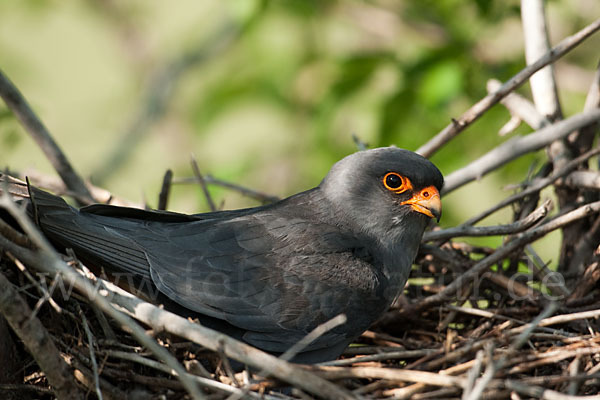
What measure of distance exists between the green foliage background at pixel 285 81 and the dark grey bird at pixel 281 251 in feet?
3.27

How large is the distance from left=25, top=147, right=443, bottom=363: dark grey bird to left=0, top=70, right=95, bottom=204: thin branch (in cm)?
68

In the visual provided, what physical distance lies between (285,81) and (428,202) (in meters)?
2.66

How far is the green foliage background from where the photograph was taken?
17.9 ft

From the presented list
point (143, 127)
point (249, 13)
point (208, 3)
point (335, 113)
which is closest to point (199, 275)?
point (249, 13)

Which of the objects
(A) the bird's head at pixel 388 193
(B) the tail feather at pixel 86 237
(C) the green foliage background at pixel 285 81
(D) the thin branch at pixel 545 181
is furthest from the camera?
(C) the green foliage background at pixel 285 81

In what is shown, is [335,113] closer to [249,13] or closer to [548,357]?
[249,13]

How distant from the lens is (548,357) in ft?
11.2

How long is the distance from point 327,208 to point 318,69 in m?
2.33

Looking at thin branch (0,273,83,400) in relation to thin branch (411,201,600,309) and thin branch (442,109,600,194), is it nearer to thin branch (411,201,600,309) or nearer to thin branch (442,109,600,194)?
thin branch (411,201,600,309)

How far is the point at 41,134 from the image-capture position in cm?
450

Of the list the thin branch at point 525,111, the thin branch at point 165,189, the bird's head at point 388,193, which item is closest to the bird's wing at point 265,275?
the bird's head at point 388,193

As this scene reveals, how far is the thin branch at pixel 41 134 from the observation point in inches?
169

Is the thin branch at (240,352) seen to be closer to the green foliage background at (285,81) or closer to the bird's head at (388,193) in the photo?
the bird's head at (388,193)

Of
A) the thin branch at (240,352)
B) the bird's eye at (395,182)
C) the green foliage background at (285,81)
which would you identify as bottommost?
the thin branch at (240,352)
